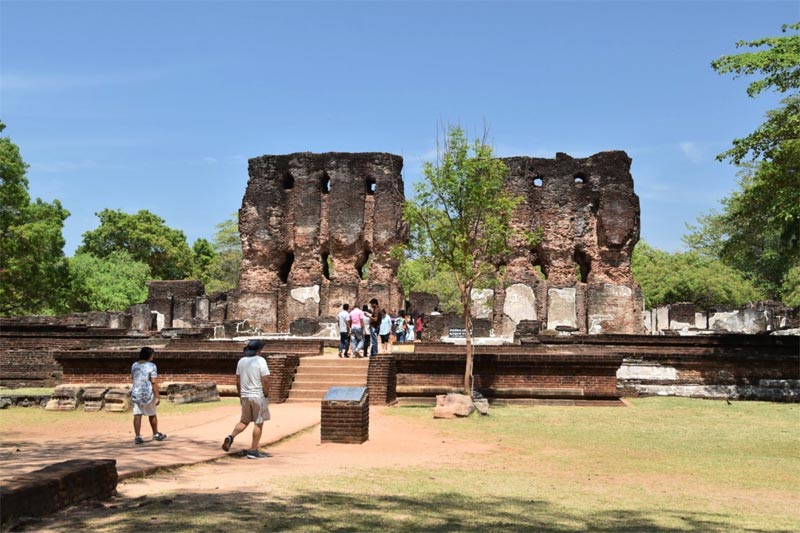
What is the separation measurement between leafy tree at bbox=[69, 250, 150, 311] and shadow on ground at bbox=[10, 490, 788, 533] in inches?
1378

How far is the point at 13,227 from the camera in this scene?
30.1m

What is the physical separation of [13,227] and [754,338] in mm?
24573

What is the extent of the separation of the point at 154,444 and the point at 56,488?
3827 millimetres

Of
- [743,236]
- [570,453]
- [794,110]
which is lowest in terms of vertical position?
[570,453]

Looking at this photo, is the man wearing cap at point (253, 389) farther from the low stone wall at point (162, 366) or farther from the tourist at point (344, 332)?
the tourist at point (344, 332)

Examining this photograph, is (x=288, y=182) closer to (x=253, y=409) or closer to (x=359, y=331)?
(x=359, y=331)

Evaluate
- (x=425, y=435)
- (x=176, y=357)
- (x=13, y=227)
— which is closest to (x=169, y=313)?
(x=13, y=227)

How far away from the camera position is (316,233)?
1264 inches

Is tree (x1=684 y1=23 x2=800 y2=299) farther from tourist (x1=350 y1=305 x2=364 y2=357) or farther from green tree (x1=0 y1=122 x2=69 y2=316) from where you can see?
green tree (x1=0 y1=122 x2=69 y2=316)

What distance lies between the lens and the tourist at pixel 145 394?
9.79 m

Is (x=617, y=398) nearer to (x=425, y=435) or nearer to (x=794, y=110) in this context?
(x=425, y=435)

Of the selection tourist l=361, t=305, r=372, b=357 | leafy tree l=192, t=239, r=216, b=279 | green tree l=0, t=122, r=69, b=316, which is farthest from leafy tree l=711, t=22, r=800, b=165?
leafy tree l=192, t=239, r=216, b=279

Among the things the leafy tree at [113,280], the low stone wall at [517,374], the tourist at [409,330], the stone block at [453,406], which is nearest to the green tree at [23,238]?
the leafy tree at [113,280]

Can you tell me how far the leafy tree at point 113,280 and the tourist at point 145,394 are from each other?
3023 cm
